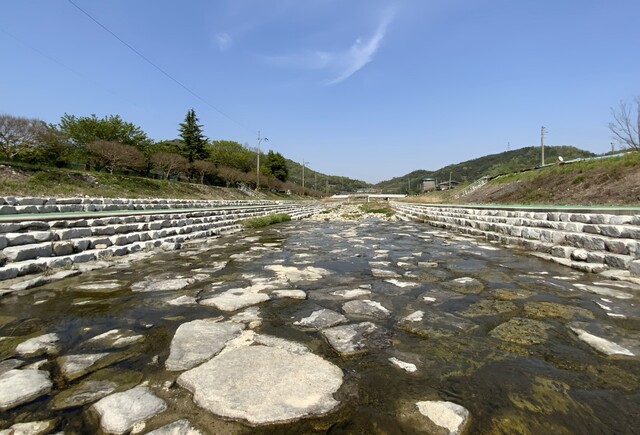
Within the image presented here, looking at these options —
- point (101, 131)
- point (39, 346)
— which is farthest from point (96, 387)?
point (101, 131)

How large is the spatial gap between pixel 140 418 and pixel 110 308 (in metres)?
1.91

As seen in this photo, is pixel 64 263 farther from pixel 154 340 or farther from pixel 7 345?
pixel 154 340

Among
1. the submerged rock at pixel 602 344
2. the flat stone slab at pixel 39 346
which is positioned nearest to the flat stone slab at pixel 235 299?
the flat stone slab at pixel 39 346

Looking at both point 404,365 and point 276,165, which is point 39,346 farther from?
point 276,165

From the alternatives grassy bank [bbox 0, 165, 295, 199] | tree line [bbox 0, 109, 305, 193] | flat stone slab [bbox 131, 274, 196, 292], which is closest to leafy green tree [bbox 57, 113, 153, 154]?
tree line [bbox 0, 109, 305, 193]

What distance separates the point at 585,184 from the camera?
51.6 feet

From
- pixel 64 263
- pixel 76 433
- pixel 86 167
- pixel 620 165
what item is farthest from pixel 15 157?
pixel 620 165

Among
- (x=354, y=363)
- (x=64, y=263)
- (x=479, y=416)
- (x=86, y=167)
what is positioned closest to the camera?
(x=479, y=416)

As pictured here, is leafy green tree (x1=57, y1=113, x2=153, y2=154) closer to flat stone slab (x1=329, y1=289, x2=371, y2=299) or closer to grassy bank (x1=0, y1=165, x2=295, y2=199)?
grassy bank (x1=0, y1=165, x2=295, y2=199)

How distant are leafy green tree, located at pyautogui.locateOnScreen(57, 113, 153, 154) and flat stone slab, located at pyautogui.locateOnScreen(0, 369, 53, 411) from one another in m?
35.6

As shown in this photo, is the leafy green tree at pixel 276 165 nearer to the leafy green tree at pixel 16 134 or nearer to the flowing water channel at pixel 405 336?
the leafy green tree at pixel 16 134

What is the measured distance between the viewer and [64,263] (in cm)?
435

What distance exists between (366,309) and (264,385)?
56.8 inches

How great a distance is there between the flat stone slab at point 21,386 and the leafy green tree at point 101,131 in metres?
35.6
